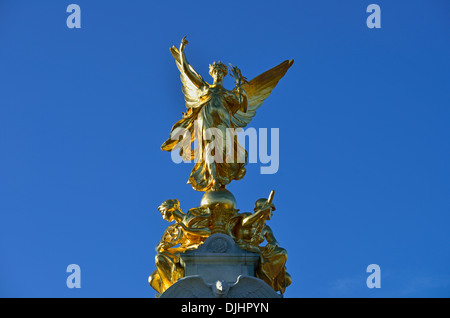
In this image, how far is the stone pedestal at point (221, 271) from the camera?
19.0 m

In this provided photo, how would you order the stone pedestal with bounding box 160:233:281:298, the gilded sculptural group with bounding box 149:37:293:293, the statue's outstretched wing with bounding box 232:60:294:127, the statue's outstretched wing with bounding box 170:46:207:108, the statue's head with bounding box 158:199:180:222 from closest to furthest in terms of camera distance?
the stone pedestal with bounding box 160:233:281:298
the gilded sculptural group with bounding box 149:37:293:293
the statue's head with bounding box 158:199:180:222
the statue's outstretched wing with bounding box 170:46:207:108
the statue's outstretched wing with bounding box 232:60:294:127

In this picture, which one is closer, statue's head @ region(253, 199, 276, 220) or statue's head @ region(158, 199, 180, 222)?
statue's head @ region(253, 199, 276, 220)

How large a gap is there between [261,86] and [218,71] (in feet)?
5.43

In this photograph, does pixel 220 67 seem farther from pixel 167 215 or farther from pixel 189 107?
pixel 167 215

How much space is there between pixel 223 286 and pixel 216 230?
243 centimetres

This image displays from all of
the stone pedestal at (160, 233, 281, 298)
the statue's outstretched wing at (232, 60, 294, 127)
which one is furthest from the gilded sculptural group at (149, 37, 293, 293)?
the stone pedestal at (160, 233, 281, 298)

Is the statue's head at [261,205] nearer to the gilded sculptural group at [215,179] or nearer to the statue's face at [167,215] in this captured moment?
the gilded sculptural group at [215,179]

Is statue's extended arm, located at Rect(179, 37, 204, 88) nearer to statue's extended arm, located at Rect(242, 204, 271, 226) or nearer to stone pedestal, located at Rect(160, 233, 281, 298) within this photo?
statue's extended arm, located at Rect(242, 204, 271, 226)

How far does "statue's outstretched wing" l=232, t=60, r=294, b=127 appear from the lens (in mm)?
23706

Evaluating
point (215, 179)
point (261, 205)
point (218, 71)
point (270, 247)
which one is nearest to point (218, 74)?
point (218, 71)

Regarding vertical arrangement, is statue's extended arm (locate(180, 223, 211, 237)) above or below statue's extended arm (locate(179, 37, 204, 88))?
below

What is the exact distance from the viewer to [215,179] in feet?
72.0
